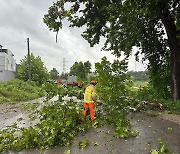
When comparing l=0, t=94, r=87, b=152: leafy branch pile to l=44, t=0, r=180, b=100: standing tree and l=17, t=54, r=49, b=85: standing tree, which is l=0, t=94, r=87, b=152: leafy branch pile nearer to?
l=44, t=0, r=180, b=100: standing tree

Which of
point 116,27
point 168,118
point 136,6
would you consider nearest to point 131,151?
point 168,118

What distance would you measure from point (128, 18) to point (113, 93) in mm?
4672

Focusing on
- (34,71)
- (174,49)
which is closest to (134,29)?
(174,49)

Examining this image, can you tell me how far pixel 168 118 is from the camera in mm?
12898

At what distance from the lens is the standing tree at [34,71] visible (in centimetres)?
5231

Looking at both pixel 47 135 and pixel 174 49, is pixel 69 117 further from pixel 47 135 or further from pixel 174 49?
pixel 174 49

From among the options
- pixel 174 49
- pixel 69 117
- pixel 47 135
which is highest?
pixel 174 49

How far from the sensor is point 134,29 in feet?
60.3

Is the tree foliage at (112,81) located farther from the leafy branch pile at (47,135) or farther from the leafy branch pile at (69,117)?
the leafy branch pile at (47,135)

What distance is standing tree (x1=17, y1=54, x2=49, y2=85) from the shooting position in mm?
52312

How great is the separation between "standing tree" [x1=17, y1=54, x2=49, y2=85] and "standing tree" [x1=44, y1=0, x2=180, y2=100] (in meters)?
30.6

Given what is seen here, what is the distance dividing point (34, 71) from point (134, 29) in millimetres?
37888

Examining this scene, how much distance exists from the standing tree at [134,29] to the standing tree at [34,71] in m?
30.6

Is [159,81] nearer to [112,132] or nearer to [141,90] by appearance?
[141,90]
